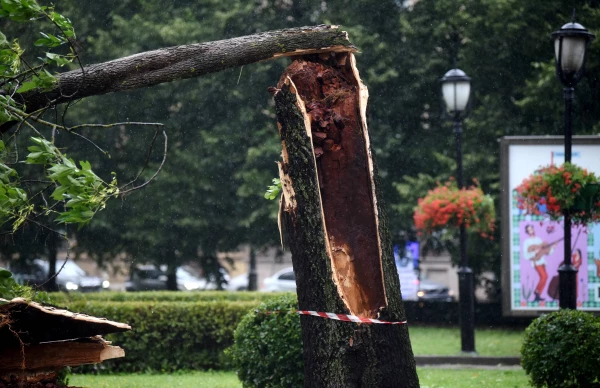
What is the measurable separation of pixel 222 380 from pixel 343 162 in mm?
5056

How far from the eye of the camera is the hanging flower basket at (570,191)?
10.4m

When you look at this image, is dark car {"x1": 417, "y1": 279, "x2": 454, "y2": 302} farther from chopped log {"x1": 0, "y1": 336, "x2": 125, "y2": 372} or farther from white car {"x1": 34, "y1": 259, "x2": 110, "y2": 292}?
chopped log {"x1": 0, "y1": 336, "x2": 125, "y2": 372}

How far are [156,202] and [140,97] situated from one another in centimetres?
283

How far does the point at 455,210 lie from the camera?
14.2m

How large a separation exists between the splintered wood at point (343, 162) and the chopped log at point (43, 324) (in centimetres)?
175

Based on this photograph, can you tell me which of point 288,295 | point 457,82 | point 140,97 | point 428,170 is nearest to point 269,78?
point 140,97

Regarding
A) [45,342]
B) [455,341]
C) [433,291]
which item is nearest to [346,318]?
[45,342]

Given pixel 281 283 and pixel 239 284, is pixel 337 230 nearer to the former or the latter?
pixel 281 283

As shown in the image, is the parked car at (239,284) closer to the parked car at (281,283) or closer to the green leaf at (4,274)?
the parked car at (281,283)

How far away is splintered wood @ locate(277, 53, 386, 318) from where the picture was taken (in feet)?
20.0

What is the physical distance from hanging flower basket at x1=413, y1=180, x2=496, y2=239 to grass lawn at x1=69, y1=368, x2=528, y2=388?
329 centimetres

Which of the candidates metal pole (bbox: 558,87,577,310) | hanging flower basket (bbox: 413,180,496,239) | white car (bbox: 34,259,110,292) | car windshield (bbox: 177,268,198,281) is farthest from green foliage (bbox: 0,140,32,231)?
car windshield (bbox: 177,268,198,281)

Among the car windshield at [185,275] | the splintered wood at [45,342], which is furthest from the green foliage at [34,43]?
the car windshield at [185,275]

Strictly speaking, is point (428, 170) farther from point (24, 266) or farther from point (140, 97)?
point (24, 266)
